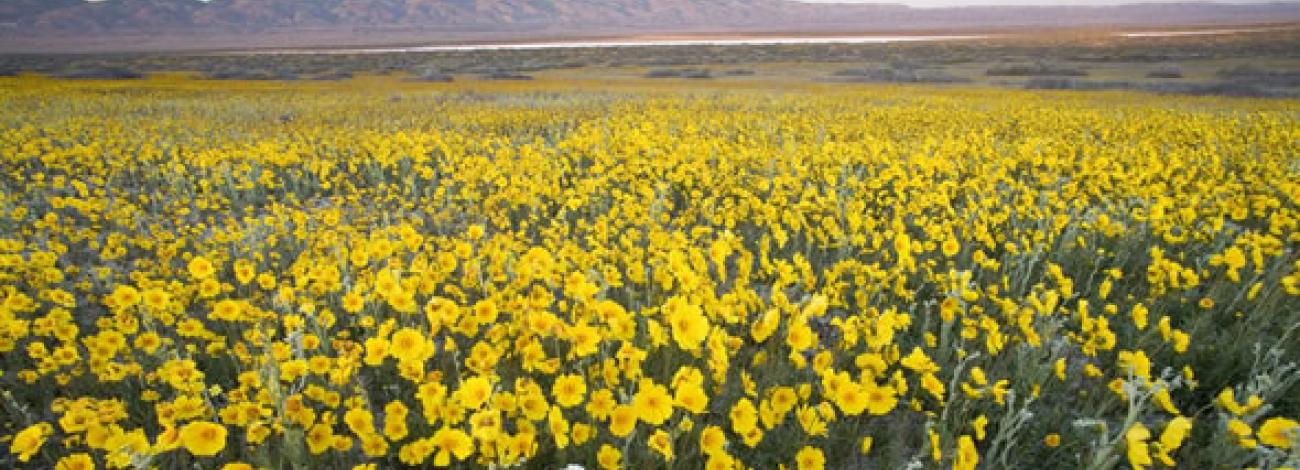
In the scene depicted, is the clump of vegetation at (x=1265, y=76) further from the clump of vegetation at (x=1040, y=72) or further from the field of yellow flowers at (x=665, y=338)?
the field of yellow flowers at (x=665, y=338)

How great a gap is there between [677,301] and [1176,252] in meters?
6.40

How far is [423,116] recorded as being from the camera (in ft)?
65.3

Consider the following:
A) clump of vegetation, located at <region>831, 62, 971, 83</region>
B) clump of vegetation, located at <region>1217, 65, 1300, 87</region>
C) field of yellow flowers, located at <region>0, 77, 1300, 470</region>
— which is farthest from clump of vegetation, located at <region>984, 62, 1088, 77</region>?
field of yellow flowers, located at <region>0, 77, 1300, 470</region>

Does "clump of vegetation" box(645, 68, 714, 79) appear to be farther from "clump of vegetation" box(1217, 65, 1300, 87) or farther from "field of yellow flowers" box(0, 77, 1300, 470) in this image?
"field of yellow flowers" box(0, 77, 1300, 470)

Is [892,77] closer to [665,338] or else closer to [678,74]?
[678,74]

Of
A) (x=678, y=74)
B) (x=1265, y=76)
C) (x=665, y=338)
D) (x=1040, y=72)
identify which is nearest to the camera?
(x=665, y=338)

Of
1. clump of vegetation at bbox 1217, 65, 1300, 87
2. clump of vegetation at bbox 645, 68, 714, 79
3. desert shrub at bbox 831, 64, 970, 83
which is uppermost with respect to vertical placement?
clump of vegetation at bbox 645, 68, 714, 79

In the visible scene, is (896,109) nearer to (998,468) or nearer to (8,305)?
(998,468)

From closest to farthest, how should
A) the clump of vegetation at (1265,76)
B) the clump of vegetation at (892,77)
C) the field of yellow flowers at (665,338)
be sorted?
the field of yellow flowers at (665,338) < the clump of vegetation at (1265,76) < the clump of vegetation at (892,77)

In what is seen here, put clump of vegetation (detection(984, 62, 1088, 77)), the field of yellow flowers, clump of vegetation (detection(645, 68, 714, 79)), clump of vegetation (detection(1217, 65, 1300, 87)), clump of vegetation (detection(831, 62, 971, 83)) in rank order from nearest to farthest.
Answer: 1. the field of yellow flowers
2. clump of vegetation (detection(1217, 65, 1300, 87))
3. clump of vegetation (detection(831, 62, 971, 83))
4. clump of vegetation (detection(984, 62, 1088, 77))
5. clump of vegetation (detection(645, 68, 714, 79))

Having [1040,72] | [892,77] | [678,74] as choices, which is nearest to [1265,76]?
[1040,72]

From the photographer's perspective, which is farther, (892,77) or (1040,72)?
(1040,72)

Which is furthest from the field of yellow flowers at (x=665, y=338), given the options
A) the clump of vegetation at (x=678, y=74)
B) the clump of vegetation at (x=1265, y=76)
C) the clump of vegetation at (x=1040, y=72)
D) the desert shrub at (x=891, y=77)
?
the clump of vegetation at (x=1040, y=72)

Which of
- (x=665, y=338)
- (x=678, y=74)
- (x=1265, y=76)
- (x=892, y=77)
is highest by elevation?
(x=678, y=74)
